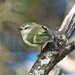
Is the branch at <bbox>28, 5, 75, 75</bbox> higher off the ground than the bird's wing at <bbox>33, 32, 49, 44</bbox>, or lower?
lower

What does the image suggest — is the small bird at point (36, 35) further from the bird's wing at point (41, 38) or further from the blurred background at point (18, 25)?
the blurred background at point (18, 25)

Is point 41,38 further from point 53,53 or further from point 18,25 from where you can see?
point 18,25

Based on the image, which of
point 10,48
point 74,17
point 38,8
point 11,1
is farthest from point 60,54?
point 38,8

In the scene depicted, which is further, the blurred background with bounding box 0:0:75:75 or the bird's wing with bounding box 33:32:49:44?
the blurred background with bounding box 0:0:75:75

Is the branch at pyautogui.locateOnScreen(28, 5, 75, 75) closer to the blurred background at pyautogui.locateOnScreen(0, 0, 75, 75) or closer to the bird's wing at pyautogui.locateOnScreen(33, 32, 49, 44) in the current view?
the bird's wing at pyautogui.locateOnScreen(33, 32, 49, 44)

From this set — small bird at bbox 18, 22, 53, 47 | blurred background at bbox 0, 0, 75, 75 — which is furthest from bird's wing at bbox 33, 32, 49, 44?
blurred background at bbox 0, 0, 75, 75

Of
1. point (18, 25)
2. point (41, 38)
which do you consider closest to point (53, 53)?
point (41, 38)
